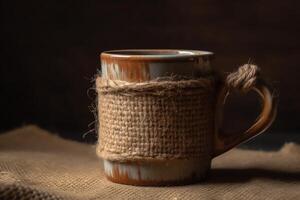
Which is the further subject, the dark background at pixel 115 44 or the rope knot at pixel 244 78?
the dark background at pixel 115 44

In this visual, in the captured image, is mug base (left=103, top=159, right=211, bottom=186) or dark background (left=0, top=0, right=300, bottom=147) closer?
mug base (left=103, top=159, right=211, bottom=186)

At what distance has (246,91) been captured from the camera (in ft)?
2.33

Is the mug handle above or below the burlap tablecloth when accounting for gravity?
above

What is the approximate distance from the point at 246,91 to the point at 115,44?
0.45 metres

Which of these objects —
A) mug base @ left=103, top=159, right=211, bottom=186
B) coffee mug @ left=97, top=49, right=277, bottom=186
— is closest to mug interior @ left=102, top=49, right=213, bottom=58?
coffee mug @ left=97, top=49, right=277, bottom=186

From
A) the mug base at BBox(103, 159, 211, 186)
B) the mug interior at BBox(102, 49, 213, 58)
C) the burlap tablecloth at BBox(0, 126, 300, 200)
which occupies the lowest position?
the burlap tablecloth at BBox(0, 126, 300, 200)

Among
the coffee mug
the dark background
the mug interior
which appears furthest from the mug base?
the dark background

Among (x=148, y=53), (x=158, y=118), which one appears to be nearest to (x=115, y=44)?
(x=148, y=53)

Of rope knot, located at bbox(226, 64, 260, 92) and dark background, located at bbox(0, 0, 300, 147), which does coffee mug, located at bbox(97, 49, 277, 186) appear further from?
dark background, located at bbox(0, 0, 300, 147)

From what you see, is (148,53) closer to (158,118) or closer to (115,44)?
(158,118)

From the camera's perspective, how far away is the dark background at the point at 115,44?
1.07 metres

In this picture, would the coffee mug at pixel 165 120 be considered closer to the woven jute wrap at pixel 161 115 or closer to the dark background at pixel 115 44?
the woven jute wrap at pixel 161 115

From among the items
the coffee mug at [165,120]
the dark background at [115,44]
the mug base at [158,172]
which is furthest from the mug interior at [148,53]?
the dark background at [115,44]

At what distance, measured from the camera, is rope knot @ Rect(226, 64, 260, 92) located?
0.70 metres
